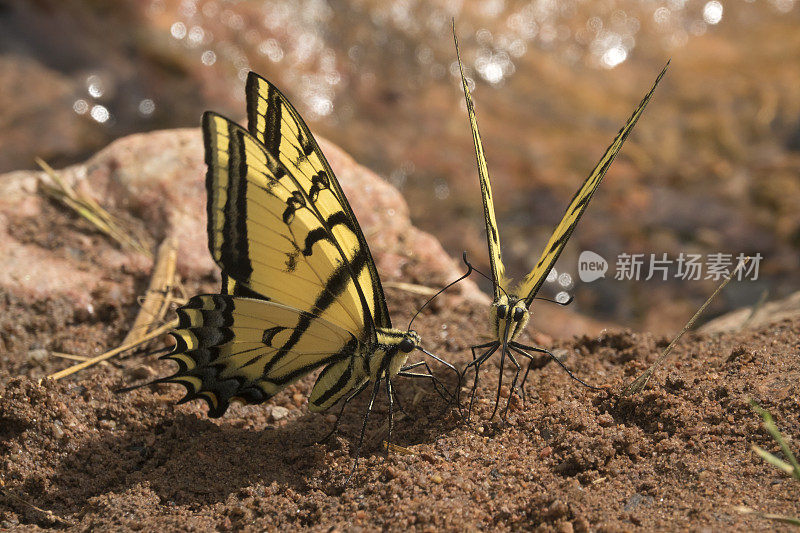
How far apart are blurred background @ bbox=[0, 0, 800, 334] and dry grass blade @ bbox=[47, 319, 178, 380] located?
9.14ft

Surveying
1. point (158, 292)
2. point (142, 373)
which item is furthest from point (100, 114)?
point (142, 373)

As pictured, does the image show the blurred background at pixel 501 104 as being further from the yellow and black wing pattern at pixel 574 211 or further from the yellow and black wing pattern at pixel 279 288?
the yellow and black wing pattern at pixel 279 288

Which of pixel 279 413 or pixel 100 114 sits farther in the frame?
pixel 100 114

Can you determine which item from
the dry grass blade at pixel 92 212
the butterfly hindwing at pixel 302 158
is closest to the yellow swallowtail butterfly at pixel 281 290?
the butterfly hindwing at pixel 302 158

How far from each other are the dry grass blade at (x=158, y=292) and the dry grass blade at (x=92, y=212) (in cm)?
11

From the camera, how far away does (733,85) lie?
21.4 ft

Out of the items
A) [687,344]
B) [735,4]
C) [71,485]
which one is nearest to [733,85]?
[735,4]

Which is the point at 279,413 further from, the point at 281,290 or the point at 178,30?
the point at 178,30

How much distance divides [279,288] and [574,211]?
1.16 meters

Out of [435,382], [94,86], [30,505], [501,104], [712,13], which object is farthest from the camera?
[712,13]

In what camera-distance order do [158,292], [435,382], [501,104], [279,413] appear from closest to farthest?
1. [435,382]
2. [279,413]
3. [158,292]
4. [501,104]

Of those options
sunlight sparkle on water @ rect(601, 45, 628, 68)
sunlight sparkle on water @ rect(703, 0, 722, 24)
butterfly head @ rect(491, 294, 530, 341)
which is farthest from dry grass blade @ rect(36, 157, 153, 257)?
sunlight sparkle on water @ rect(703, 0, 722, 24)

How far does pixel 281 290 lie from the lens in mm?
2521

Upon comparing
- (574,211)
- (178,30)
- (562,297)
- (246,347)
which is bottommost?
(246,347)
